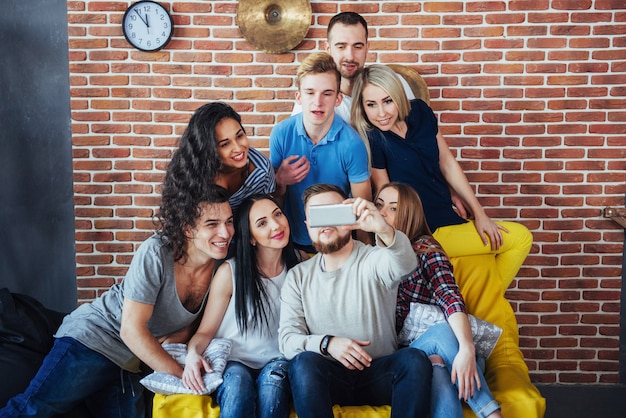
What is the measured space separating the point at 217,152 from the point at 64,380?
0.89 meters

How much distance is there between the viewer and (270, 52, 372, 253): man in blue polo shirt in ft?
7.52

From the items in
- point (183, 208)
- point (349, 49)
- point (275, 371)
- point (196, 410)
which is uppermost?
point (349, 49)

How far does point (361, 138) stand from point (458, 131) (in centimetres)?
113

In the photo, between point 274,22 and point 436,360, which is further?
point 274,22

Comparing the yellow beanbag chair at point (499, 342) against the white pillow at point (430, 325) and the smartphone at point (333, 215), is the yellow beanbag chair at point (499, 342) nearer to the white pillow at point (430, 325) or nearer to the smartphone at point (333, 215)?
the white pillow at point (430, 325)

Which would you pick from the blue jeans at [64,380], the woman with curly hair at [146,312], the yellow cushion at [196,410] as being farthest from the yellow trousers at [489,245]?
the blue jeans at [64,380]

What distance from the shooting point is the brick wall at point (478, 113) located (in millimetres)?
3260

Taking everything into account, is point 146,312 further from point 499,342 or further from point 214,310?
point 499,342

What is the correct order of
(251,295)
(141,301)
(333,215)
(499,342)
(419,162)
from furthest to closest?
1. (419,162)
2. (499,342)
3. (251,295)
4. (141,301)
5. (333,215)

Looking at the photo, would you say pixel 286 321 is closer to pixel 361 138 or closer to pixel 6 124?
pixel 361 138

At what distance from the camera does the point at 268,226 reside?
213cm

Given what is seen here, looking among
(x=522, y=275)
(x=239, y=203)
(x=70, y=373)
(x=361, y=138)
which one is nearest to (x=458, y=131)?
(x=522, y=275)

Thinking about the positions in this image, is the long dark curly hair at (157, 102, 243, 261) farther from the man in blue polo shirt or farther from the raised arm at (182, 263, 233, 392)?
the man in blue polo shirt

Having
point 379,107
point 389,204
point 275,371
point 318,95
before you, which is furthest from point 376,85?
point 275,371
